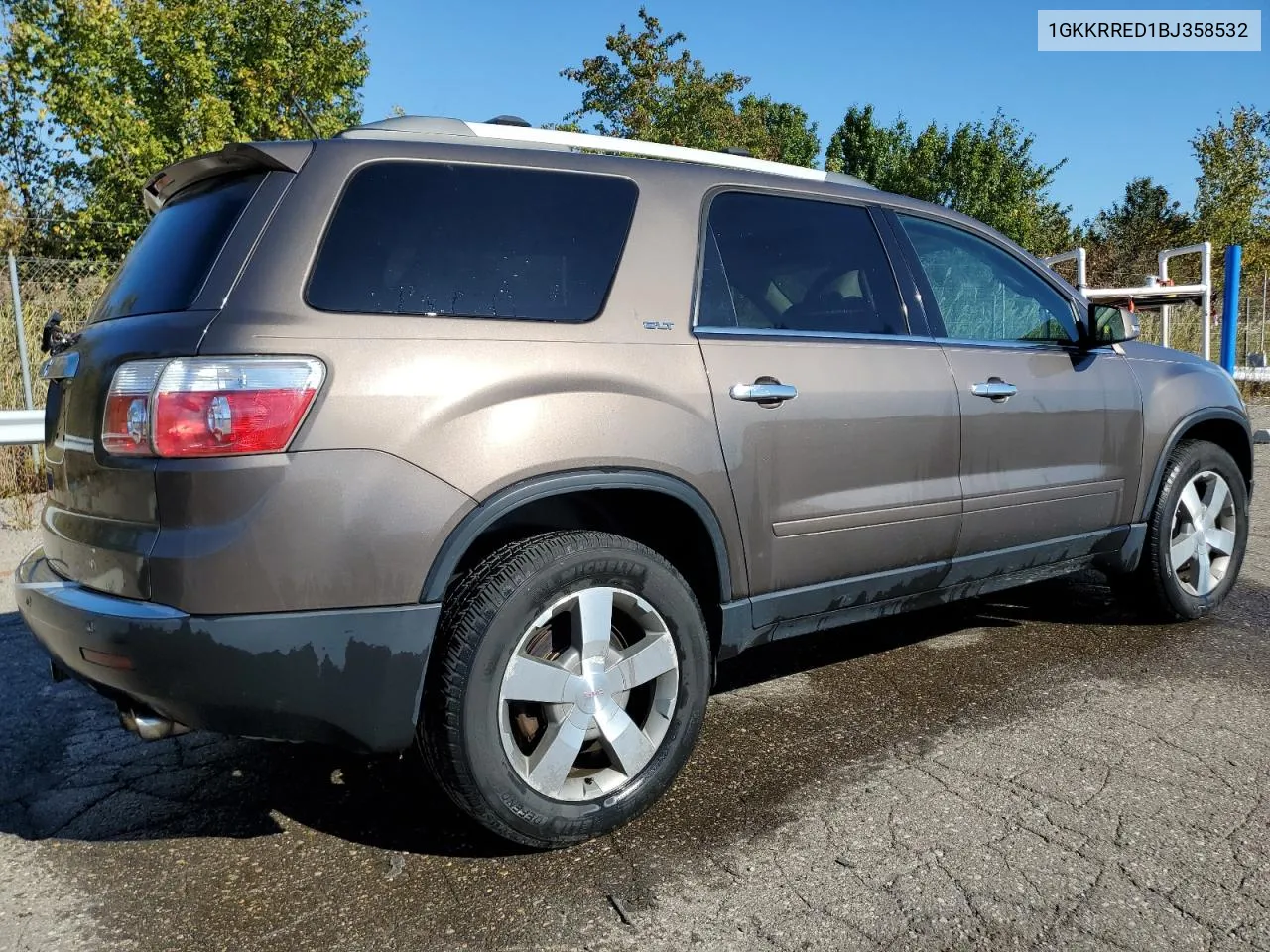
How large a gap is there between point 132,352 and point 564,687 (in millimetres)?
1264

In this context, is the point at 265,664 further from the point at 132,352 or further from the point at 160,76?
the point at 160,76

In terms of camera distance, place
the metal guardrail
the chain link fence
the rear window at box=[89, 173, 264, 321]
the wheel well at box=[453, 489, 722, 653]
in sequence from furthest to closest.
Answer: the chain link fence → the metal guardrail → the wheel well at box=[453, 489, 722, 653] → the rear window at box=[89, 173, 264, 321]

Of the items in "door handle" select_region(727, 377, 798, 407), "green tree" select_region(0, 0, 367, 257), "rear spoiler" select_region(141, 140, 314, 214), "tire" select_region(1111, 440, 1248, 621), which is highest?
"green tree" select_region(0, 0, 367, 257)

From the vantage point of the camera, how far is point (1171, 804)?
2.74 metres

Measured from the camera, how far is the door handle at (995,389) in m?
3.53

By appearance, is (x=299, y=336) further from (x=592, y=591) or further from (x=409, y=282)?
(x=592, y=591)

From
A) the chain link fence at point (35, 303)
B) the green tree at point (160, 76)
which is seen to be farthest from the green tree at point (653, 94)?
the chain link fence at point (35, 303)

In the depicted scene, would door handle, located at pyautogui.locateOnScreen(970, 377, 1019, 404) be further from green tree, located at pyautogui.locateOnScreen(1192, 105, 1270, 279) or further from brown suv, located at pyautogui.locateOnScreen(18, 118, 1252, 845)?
green tree, located at pyautogui.locateOnScreen(1192, 105, 1270, 279)

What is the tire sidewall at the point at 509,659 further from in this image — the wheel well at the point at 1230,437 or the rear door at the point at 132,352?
the wheel well at the point at 1230,437

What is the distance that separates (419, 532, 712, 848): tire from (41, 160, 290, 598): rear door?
0.73m

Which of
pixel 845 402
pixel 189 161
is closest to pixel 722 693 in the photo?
pixel 845 402

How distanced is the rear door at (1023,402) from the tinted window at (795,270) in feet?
0.77

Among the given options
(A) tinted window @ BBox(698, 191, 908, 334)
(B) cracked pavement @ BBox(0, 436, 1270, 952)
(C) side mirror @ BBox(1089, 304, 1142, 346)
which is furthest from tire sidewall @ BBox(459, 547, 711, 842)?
(C) side mirror @ BBox(1089, 304, 1142, 346)

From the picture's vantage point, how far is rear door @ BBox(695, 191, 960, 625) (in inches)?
115
